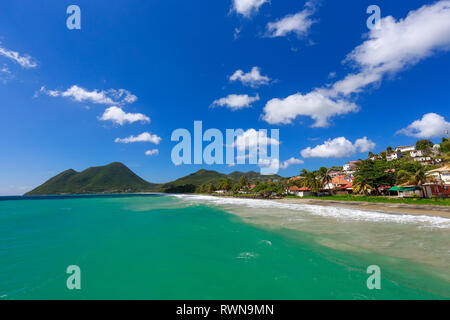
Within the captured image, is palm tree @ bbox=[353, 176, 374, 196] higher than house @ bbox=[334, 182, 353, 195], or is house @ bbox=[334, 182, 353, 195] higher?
palm tree @ bbox=[353, 176, 374, 196]

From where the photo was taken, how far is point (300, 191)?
68562mm

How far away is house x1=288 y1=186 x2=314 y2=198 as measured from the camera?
64812 millimetres

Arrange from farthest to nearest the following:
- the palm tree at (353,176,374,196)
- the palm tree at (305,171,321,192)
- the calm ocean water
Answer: the palm tree at (305,171,321,192) < the palm tree at (353,176,374,196) < the calm ocean water

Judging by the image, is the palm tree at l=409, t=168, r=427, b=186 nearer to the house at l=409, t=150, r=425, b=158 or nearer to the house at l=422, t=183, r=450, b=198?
the house at l=422, t=183, r=450, b=198

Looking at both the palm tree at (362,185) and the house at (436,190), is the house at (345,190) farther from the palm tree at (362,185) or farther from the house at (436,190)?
the house at (436,190)

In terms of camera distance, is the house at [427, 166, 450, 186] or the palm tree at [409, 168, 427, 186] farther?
the house at [427, 166, 450, 186]

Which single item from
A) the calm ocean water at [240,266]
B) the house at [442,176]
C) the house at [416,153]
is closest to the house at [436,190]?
the house at [442,176]

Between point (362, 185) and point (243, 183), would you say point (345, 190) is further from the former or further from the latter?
point (243, 183)

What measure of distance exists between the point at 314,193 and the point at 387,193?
764 inches

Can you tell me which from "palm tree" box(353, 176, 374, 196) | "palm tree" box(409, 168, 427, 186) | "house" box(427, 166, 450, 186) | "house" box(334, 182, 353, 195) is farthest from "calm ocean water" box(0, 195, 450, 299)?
"house" box(334, 182, 353, 195)

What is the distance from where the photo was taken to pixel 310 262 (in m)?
9.37

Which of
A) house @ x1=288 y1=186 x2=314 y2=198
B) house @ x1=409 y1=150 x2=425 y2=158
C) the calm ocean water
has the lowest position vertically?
house @ x1=288 y1=186 x2=314 y2=198
